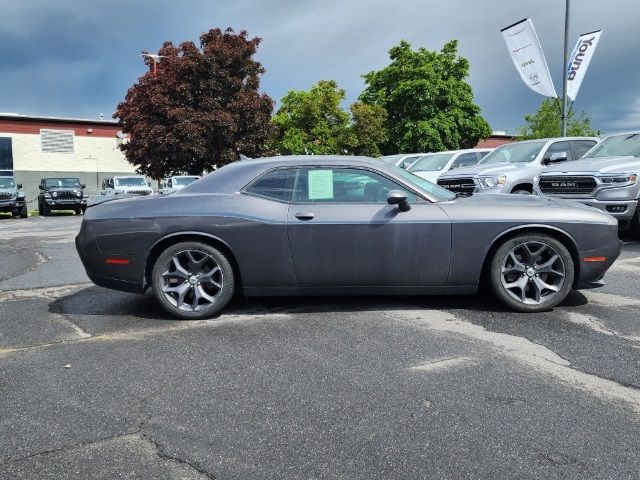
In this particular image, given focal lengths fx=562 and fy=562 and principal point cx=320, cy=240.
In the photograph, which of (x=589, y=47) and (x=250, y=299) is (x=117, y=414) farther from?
(x=589, y=47)

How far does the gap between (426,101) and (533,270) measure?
114ft

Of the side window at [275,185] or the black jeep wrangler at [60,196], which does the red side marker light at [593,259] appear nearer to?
the side window at [275,185]

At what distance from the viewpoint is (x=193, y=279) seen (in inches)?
191

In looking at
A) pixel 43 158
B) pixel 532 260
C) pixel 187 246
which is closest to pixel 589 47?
pixel 532 260

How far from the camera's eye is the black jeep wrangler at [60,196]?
83.1 ft

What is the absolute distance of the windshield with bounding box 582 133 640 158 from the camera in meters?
9.90

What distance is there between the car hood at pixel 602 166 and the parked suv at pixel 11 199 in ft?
70.1

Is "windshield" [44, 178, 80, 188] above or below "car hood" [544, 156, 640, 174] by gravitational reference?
above

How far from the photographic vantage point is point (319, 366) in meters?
3.64

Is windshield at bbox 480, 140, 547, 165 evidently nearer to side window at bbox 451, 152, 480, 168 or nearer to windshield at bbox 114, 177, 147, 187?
side window at bbox 451, 152, 480, 168

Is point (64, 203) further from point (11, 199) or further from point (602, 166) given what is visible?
point (602, 166)

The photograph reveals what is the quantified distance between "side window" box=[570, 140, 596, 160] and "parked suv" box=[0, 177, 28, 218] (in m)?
21.3

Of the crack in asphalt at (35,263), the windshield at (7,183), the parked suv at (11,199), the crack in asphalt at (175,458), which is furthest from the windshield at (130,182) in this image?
the crack in asphalt at (175,458)

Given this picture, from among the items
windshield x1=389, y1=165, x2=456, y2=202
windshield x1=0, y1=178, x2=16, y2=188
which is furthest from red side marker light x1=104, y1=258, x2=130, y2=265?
windshield x1=0, y1=178, x2=16, y2=188
